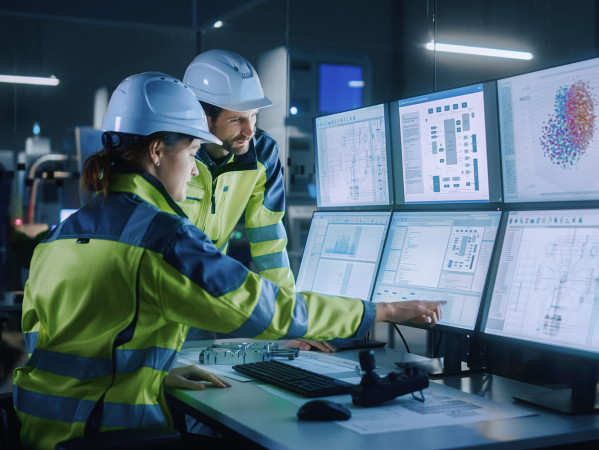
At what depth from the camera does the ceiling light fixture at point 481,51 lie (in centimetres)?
339

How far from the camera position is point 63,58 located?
5.08 meters

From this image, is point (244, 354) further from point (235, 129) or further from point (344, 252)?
point (235, 129)

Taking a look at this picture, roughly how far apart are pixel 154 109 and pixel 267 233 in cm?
94

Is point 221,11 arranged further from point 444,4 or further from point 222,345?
point 222,345

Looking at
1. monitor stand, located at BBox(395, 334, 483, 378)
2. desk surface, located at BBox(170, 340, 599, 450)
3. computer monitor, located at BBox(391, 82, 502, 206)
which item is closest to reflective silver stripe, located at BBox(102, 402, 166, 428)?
desk surface, located at BBox(170, 340, 599, 450)

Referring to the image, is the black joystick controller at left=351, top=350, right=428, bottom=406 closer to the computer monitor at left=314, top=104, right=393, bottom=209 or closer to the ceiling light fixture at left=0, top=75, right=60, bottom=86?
the computer monitor at left=314, top=104, right=393, bottom=209

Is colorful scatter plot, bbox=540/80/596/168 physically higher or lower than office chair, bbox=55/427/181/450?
higher

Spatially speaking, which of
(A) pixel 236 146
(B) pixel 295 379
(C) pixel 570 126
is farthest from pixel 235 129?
(C) pixel 570 126

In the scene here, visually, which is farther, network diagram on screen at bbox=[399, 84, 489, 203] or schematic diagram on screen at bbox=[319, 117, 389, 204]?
schematic diagram on screen at bbox=[319, 117, 389, 204]

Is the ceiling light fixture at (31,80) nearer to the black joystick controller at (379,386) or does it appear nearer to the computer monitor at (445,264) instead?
the computer monitor at (445,264)

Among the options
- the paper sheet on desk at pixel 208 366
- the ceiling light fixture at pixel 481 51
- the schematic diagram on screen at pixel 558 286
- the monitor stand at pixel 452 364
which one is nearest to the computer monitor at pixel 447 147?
the schematic diagram on screen at pixel 558 286

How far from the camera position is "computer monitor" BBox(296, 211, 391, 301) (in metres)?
2.05

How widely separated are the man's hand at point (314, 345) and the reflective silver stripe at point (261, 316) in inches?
26.8

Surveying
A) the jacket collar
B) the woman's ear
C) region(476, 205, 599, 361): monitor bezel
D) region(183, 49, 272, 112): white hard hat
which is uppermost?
region(183, 49, 272, 112): white hard hat
